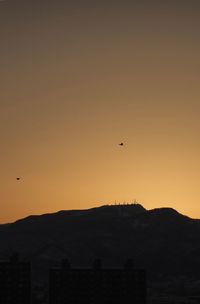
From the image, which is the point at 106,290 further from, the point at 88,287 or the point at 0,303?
the point at 0,303

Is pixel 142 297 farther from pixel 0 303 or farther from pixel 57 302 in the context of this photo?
pixel 0 303

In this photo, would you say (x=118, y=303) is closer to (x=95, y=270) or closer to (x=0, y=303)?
(x=95, y=270)

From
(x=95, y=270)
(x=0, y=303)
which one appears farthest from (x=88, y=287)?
(x=0, y=303)

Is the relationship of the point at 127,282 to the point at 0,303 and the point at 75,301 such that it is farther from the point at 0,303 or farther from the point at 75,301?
the point at 0,303

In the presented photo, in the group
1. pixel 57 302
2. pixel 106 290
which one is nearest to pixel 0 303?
pixel 57 302

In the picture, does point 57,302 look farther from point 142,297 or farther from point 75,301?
point 142,297

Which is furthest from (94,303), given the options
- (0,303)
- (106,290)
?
(0,303)

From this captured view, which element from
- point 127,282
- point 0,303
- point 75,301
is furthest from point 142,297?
point 0,303
